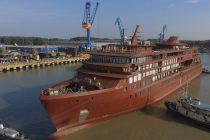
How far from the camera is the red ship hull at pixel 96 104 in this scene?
24.9 metres

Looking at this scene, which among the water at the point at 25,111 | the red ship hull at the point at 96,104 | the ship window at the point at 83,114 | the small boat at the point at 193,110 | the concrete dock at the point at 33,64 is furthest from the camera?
the concrete dock at the point at 33,64

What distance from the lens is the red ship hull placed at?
24.9 m

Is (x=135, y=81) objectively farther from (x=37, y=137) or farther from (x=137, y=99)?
(x=37, y=137)

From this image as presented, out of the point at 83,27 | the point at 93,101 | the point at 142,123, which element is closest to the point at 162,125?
the point at 142,123

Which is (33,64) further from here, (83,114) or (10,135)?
(10,135)

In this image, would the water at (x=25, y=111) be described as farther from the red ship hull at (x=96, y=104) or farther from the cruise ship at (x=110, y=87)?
the cruise ship at (x=110, y=87)

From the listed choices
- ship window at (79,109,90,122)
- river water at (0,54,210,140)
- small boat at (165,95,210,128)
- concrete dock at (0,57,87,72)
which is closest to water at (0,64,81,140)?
river water at (0,54,210,140)

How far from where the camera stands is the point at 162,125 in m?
29.8

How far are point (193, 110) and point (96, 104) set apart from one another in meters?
10.8

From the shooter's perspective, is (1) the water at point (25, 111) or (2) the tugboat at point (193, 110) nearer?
(1) the water at point (25, 111)

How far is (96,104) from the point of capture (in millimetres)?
27141

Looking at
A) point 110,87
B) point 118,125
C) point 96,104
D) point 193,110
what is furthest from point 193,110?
point 96,104

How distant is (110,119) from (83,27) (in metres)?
79.9

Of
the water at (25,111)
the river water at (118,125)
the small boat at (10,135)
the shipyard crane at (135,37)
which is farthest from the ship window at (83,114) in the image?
the shipyard crane at (135,37)
